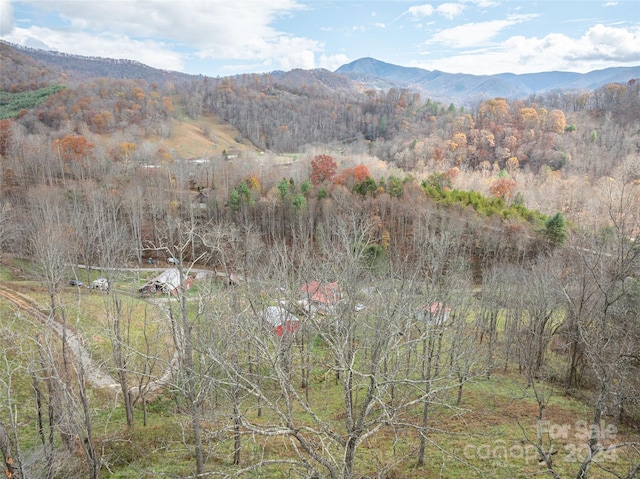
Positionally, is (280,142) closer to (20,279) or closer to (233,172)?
(233,172)

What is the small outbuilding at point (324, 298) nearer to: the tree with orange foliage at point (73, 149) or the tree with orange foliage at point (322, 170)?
the tree with orange foliage at point (322, 170)

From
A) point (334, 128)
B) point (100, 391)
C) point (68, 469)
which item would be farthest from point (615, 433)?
point (334, 128)

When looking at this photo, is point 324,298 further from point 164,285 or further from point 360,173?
point 360,173

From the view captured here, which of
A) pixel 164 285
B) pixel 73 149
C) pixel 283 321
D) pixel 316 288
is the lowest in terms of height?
pixel 283 321

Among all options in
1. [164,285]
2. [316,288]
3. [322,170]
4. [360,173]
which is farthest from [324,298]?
[322,170]

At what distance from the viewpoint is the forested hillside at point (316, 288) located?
8824mm

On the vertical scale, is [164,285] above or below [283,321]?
above

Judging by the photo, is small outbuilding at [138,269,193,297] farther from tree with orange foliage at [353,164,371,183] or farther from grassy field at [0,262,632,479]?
tree with orange foliage at [353,164,371,183]

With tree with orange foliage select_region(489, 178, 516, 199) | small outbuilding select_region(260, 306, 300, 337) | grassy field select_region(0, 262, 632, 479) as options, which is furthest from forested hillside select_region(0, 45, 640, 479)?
tree with orange foliage select_region(489, 178, 516, 199)

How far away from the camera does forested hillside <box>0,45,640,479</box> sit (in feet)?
29.0

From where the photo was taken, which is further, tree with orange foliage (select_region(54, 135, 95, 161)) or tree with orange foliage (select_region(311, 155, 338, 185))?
tree with orange foliage (select_region(54, 135, 95, 161))

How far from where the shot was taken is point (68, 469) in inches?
440

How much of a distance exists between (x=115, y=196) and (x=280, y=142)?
64.4 meters

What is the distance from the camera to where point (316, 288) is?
45.2ft
